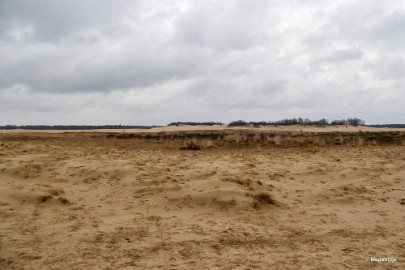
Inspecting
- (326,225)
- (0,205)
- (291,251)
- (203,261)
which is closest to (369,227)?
(326,225)

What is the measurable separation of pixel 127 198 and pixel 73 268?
322 centimetres

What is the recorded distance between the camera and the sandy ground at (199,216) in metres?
4.75

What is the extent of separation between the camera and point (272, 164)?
11.1m

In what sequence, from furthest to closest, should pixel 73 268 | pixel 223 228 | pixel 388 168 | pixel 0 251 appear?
pixel 388 168, pixel 223 228, pixel 0 251, pixel 73 268

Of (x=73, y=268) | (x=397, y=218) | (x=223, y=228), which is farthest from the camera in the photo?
(x=397, y=218)

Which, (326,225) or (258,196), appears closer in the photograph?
(326,225)

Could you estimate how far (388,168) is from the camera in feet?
34.7

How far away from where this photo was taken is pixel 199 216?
6.60 metres

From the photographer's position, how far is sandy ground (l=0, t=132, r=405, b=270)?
475 centimetres

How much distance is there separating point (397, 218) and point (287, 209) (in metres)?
2.01

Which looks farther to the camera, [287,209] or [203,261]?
[287,209]

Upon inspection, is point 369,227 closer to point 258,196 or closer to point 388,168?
point 258,196

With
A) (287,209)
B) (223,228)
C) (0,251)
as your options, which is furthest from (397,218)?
(0,251)

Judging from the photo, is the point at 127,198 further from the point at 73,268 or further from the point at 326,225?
the point at 326,225
